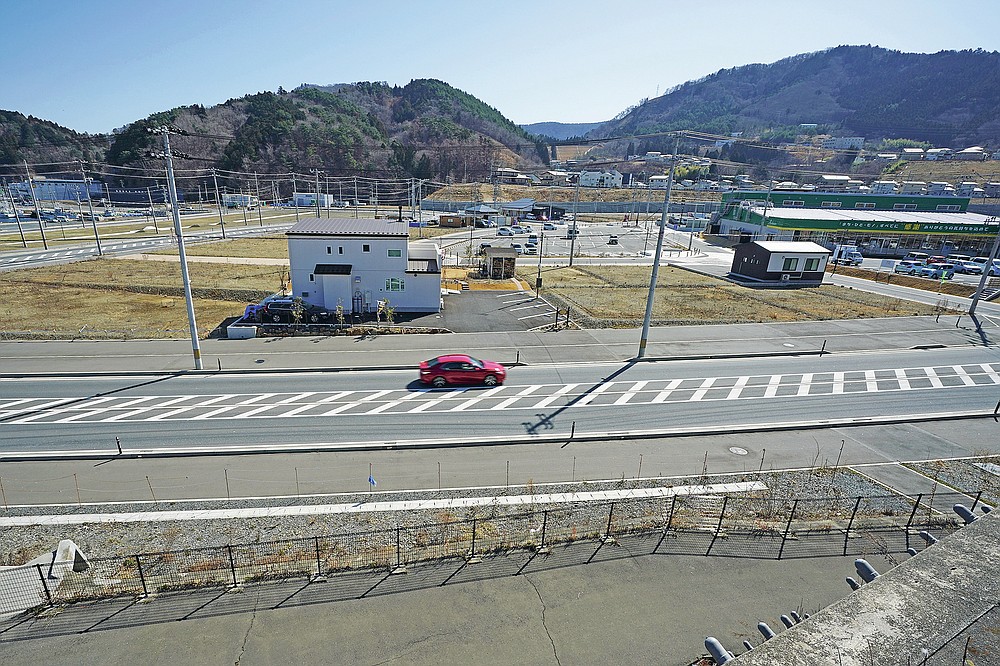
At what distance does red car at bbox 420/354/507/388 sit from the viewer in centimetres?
2186

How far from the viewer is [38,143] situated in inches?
7077

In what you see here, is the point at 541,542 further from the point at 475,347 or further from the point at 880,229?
the point at 880,229

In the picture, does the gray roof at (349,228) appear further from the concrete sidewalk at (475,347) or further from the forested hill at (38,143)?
the forested hill at (38,143)

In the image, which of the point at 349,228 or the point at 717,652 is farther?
the point at 349,228

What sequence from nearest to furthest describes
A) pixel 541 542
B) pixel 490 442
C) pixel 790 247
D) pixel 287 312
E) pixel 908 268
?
pixel 541 542, pixel 490 442, pixel 287 312, pixel 790 247, pixel 908 268

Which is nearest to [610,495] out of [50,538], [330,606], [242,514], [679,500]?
[679,500]

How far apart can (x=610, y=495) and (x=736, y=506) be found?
380 centimetres

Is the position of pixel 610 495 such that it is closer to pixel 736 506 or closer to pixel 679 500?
pixel 679 500

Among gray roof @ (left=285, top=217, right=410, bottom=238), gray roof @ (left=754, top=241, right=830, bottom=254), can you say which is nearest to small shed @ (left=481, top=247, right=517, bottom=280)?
gray roof @ (left=285, top=217, right=410, bottom=238)

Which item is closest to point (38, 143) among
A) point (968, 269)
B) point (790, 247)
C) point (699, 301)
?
point (699, 301)

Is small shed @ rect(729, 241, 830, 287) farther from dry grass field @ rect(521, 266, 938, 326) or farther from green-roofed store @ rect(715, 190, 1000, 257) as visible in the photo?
green-roofed store @ rect(715, 190, 1000, 257)

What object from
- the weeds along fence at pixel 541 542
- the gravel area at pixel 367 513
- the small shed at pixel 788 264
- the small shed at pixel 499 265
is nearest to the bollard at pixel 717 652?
the weeds along fence at pixel 541 542

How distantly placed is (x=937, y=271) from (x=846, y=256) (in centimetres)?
1270

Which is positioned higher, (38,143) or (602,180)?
(38,143)
